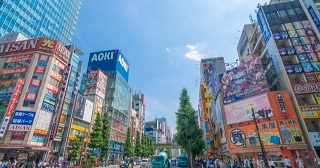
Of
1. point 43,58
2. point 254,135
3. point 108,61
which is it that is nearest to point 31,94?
point 43,58

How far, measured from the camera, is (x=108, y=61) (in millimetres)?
69562

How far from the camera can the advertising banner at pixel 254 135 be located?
82.6ft

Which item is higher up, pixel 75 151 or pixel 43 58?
pixel 43 58

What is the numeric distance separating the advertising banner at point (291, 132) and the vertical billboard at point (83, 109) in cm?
4125

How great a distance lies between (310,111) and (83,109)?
46.0 meters

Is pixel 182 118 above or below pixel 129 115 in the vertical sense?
below

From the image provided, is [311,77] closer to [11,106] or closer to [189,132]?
[189,132]

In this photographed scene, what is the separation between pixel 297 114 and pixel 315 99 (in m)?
3.33

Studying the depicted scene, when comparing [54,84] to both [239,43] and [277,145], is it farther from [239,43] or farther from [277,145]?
[239,43]

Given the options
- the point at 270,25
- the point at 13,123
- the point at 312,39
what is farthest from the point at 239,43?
the point at 13,123

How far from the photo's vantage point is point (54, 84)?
36.0 meters

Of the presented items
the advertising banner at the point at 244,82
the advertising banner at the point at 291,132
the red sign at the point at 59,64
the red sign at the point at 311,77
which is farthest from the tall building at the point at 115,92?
the red sign at the point at 311,77

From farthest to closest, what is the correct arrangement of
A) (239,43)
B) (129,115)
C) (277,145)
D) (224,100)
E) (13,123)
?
(129,115) → (239,43) → (224,100) → (13,123) → (277,145)

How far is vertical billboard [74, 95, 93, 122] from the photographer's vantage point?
42.7 m
